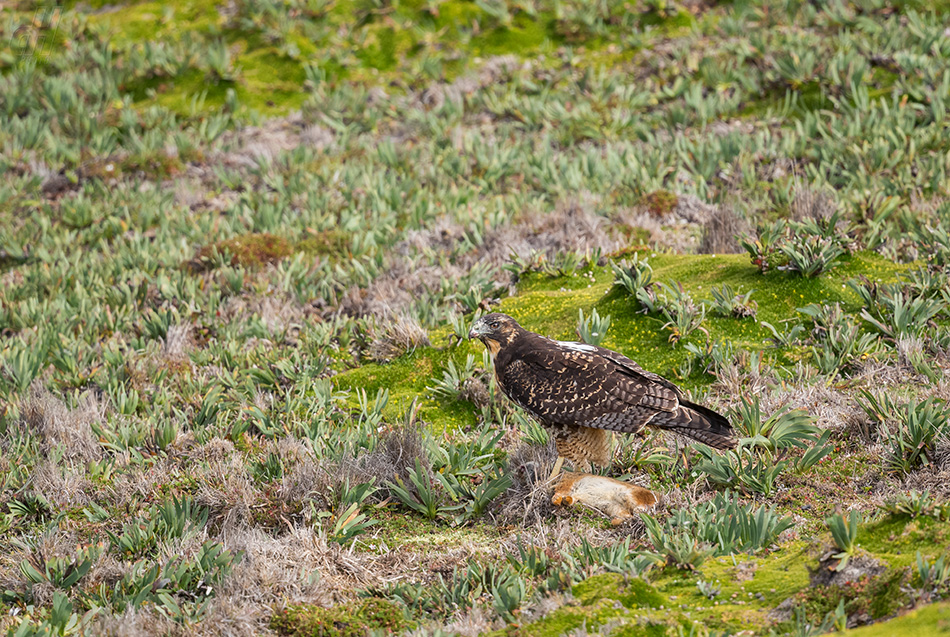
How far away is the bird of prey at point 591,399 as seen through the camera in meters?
5.04

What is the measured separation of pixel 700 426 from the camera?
198 inches

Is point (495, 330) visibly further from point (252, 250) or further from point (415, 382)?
point (252, 250)

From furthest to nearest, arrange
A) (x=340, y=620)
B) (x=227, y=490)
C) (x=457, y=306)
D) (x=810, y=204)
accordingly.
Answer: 1. (x=810, y=204)
2. (x=457, y=306)
3. (x=227, y=490)
4. (x=340, y=620)

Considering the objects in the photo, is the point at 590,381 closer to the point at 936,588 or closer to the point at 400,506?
the point at 400,506

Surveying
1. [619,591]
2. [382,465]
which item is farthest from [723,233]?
[619,591]

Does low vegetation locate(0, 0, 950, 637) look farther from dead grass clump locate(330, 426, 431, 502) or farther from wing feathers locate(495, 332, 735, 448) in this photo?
wing feathers locate(495, 332, 735, 448)

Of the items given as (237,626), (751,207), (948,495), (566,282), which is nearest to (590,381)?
(948,495)

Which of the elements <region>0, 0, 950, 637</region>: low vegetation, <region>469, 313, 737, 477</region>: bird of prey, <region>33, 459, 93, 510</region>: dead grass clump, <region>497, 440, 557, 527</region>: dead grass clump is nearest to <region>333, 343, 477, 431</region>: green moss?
<region>0, 0, 950, 637</region>: low vegetation

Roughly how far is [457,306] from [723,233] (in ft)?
9.53

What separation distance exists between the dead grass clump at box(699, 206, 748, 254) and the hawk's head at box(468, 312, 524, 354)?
11.7 feet

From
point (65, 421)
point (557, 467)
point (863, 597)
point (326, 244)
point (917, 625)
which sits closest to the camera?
point (917, 625)

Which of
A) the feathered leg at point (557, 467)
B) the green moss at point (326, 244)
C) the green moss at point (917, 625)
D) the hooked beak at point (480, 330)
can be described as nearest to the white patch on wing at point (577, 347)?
the hooked beak at point (480, 330)

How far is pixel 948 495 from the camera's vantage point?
4547 millimetres

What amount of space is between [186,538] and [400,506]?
1375 millimetres
